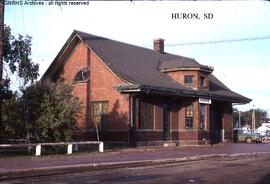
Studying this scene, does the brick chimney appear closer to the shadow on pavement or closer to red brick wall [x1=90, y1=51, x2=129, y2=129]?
red brick wall [x1=90, y1=51, x2=129, y2=129]

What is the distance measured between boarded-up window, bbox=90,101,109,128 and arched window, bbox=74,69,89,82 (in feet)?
7.41

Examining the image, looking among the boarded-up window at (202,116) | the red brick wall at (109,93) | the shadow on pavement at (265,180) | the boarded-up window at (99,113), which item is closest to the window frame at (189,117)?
the boarded-up window at (202,116)

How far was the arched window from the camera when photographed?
1510 inches

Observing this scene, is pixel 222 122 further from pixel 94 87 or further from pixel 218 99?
pixel 94 87

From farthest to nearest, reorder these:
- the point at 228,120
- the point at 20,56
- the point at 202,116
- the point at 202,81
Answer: the point at 228,120
the point at 202,81
the point at 202,116
the point at 20,56

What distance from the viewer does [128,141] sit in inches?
1351

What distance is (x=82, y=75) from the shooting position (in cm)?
3878

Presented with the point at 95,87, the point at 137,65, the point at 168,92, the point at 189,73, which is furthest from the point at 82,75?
the point at 189,73

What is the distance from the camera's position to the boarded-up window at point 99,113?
3631 cm

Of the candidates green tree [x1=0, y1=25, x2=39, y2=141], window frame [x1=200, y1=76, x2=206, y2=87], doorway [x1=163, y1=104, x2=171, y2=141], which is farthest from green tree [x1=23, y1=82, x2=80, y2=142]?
window frame [x1=200, y1=76, x2=206, y2=87]

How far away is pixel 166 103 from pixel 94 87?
17.7ft

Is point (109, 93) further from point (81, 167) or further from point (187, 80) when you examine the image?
point (81, 167)

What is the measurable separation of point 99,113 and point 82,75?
3.76 metres

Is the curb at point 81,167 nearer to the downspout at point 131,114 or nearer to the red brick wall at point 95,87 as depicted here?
the downspout at point 131,114
